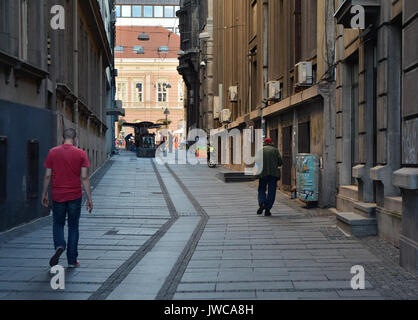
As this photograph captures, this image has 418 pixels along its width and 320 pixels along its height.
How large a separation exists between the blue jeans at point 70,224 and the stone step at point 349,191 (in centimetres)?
580

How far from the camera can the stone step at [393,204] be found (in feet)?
28.8

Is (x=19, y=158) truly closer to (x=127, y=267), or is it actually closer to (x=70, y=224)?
(x=70, y=224)

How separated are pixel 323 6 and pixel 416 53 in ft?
23.8

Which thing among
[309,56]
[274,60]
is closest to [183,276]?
[309,56]

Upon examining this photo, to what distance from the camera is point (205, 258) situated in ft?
27.1

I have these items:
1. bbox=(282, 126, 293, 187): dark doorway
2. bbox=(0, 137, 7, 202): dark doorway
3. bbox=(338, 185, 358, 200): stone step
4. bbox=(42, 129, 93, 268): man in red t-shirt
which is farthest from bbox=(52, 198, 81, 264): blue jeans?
bbox=(282, 126, 293, 187): dark doorway

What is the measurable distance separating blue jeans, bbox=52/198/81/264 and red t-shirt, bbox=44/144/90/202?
7 centimetres

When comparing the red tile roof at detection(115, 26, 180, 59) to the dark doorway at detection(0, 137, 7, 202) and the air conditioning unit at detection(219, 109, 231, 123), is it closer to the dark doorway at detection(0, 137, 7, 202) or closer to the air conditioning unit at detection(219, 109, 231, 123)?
the air conditioning unit at detection(219, 109, 231, 123)

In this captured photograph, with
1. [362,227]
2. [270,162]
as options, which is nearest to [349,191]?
[270,162]

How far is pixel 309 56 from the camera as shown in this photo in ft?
53.4

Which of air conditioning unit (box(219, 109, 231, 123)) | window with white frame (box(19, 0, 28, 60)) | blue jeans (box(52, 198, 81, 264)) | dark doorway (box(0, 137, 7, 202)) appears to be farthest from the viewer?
air conditioning unit (box(219, 109, 231, 123))

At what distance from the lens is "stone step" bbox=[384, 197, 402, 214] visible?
8789 millimetres

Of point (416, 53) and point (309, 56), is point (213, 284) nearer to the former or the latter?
point (416, 53)

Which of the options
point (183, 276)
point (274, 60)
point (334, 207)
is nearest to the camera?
point (183, 276)
